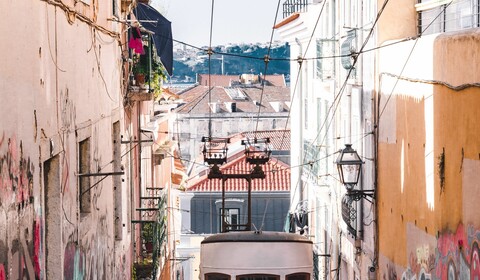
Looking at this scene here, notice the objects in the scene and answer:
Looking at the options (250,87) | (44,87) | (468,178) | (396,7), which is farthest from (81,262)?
(250,87)

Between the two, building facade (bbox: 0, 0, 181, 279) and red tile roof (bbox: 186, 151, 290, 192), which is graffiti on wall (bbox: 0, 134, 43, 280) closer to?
building facade (bbox: 0, 0, 181, 279)

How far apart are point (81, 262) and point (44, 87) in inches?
127

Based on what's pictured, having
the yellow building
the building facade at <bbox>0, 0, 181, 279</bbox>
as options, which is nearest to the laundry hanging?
the building facade at <bbox>0, 0, 181, 279</bbox>

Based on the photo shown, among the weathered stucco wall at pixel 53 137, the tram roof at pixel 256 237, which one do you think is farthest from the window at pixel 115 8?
the tram roof at pixel 256 237

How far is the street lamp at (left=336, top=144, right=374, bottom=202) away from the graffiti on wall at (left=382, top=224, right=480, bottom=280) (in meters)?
2.00

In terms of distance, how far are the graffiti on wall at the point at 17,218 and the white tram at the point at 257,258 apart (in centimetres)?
922

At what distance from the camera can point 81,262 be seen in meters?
13.0

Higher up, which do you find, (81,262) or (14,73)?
(14,73)

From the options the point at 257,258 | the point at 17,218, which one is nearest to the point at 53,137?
the point at 17,218

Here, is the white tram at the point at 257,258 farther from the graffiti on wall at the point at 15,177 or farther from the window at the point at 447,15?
the graffiti on wall at the point at 15,177

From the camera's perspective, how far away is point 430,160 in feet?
47.2

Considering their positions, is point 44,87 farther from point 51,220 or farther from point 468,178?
point 468,178

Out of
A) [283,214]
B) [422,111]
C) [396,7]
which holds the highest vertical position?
[396,7]

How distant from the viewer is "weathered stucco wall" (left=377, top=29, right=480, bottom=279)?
38.5 ft
